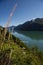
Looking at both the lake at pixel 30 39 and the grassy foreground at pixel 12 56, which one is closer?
the grassy foreground at pixel 12 56

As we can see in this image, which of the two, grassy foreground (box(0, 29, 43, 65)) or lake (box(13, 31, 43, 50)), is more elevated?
lake (box(13, 31, 43, 50))

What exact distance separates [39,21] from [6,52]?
8261cm

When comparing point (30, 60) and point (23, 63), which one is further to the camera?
point (30, 60)

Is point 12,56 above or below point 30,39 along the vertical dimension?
below

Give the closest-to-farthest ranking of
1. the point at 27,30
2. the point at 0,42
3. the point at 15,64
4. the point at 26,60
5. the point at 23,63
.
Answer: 1. the point at 0,42
2. the point at 15,64
3. the point at 23,63
4. the point at 26,60
5. the point at 27,30

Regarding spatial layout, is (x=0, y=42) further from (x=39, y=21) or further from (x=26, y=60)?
(x=39, y=21)

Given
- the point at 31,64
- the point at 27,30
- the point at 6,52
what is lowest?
the point at 31,64

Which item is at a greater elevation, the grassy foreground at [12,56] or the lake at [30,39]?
the lake at [30,39]

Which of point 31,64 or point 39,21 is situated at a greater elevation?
point 39,21

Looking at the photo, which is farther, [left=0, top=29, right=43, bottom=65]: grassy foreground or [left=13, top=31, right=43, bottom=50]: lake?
[left=13, top=31, right=43, bottom=50]: lake

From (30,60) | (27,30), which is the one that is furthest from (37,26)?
(30,60)

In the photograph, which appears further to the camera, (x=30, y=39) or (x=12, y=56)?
(x=30, y=39)

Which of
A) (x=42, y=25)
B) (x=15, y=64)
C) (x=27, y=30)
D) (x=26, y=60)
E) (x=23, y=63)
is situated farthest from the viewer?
(x=42, y=25)

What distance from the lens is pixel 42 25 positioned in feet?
266
